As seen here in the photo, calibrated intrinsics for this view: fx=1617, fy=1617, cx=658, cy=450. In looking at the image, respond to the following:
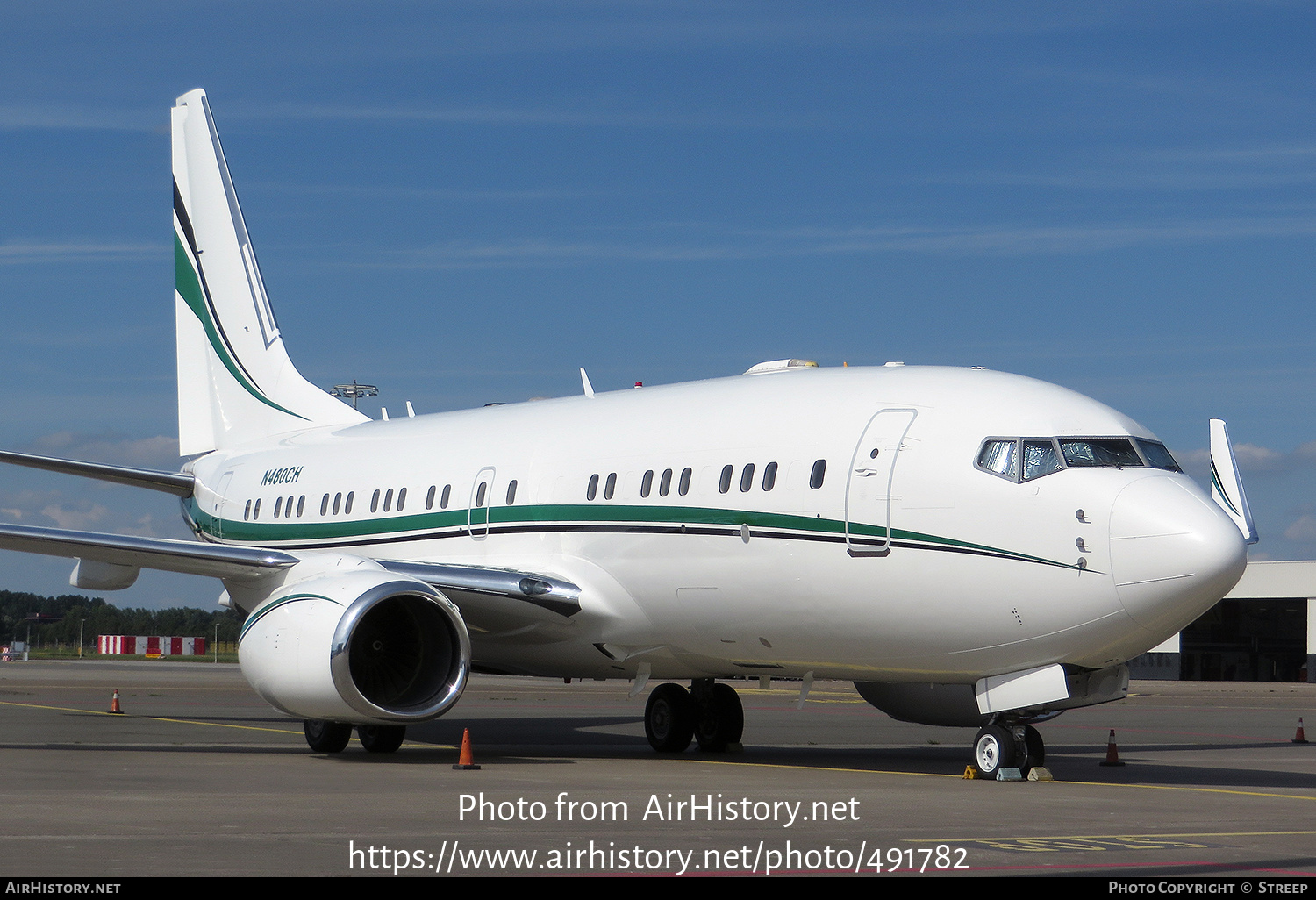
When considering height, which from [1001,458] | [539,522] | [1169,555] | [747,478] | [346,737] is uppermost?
[539,522]

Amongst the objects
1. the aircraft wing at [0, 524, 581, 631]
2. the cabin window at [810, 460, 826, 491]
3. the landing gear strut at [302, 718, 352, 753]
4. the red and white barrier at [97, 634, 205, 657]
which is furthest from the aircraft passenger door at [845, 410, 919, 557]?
the red and white barrier at [97, 634, 205, 657]

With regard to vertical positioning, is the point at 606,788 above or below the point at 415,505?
below

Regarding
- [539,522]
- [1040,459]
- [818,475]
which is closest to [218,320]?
[539,522]

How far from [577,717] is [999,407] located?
15.6 metres

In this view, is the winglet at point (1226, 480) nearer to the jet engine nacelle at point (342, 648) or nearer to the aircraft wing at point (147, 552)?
the jet engine nacelle at point (342, 648)

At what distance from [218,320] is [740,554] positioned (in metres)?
16.0

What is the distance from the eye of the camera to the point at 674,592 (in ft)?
56.4

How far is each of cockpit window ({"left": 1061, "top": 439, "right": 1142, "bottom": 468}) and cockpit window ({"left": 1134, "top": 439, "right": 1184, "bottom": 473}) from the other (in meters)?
0.15

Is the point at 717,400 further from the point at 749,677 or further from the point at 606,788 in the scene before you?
the point at 606,788

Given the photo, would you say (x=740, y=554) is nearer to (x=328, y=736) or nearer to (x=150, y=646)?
(x=328, y=736)

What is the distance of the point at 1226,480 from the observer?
16078 mm

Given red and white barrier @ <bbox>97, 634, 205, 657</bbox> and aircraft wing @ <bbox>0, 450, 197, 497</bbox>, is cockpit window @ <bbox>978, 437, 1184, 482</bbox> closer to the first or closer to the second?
aircraft wing @ <bbox>0, 450, 197, 497</bbox>

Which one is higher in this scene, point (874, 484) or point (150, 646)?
point (150, 646)

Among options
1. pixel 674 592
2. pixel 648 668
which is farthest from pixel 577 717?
pixel 674 592
